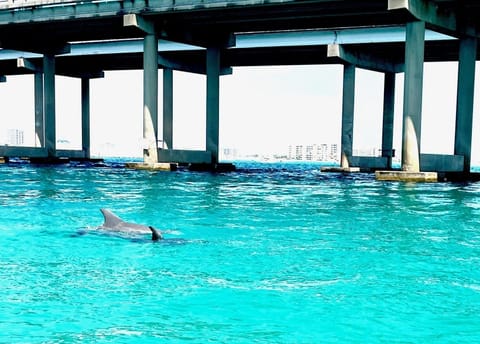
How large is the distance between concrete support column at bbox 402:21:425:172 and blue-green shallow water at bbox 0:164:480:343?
20.4m

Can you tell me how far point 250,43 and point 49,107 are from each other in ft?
71.7

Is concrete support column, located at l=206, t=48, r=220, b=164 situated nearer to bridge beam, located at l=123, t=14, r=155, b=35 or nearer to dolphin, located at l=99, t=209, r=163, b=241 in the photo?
bridge beam, located at l=123, t=14, r=155, b=35

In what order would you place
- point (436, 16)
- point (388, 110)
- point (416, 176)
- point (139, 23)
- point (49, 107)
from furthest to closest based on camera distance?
point (388, 110) → point (49, 107) → point (139, 23) → point (436, 16) → point (416, 176)

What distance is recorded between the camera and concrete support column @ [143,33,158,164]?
47.7 m

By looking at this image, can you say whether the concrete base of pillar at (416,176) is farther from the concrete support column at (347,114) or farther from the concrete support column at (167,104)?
the concrete support column at (167,104)

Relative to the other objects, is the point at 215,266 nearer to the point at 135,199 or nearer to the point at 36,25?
the point at 135,199

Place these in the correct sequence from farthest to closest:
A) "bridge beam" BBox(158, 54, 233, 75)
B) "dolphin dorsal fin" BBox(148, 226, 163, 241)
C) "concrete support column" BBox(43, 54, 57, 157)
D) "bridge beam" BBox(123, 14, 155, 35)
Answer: "bridge beam" BBox(158, 54, 233, 75) < "concrete support column" BBox(43, 54, 57, 157) < "bridge beam" BBox(123, 14, 155, 35) < "dolphin dorsal fin" BBox(148, 226, 163, 241)

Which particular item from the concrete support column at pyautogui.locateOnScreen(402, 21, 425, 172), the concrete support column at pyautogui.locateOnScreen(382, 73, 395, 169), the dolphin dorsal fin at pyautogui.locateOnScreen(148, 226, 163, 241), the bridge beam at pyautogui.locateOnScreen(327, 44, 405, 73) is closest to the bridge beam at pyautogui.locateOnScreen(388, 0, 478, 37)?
the concrete support column at pyautogui.locateOnScreen(402, 21, 425, 172)

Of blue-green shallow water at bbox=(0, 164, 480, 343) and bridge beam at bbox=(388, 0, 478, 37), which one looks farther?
bridge beam at bbox=(388, 0, 478, 37)

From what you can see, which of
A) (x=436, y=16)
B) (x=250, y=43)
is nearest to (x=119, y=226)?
(x=436, y=16)

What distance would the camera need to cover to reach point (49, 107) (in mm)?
61219

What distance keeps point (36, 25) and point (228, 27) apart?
57.9 feet

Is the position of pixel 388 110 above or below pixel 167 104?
below

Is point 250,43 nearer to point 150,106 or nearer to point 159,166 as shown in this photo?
point 150,106
